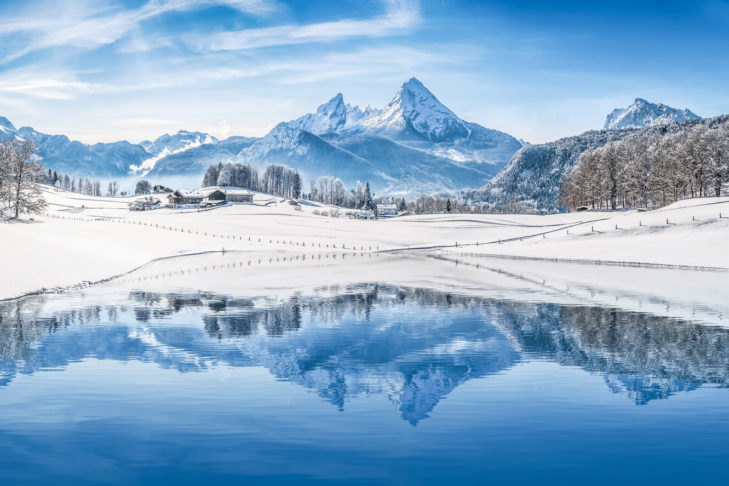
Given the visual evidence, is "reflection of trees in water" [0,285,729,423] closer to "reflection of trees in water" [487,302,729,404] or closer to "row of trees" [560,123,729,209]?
"reflection of trees in water" [487,302,729,404]

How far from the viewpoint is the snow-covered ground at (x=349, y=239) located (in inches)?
2283

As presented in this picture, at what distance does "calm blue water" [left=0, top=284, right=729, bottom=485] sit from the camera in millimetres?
13812

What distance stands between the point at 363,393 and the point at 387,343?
8.51m

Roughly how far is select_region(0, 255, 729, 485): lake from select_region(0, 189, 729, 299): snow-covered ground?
67.5ft

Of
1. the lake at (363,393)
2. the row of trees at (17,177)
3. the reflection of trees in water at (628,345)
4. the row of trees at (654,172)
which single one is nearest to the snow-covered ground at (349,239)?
the row of trees at (17,177)

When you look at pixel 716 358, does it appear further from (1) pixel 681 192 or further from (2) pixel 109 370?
(1) pixel 681 192

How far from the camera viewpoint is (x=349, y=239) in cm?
12662

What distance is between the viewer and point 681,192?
145m

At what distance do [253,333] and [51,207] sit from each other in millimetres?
184873

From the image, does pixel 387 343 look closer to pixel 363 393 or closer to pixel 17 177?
pixel 363 393

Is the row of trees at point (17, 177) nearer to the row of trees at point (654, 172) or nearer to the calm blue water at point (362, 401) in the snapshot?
the calm blue water at point (362, 401)

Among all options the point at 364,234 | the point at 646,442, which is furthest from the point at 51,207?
the point at 646,442

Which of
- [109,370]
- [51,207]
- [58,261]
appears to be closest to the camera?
[109,370]

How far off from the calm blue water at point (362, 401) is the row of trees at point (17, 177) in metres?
78.9
